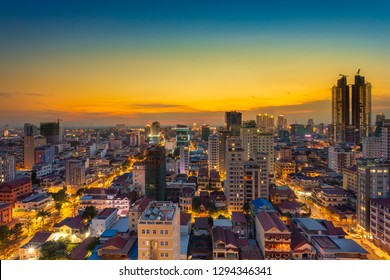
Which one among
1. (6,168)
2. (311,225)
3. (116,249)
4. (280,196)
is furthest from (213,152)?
(116,249)

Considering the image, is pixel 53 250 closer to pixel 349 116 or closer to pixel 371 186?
pixel 371 186

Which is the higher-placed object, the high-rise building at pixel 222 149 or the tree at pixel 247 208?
the high-rise building at pixel 222 149

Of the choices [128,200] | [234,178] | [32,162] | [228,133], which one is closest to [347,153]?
[228,133]

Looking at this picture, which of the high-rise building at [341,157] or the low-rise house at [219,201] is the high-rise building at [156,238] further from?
the high-rise building at [341,157]

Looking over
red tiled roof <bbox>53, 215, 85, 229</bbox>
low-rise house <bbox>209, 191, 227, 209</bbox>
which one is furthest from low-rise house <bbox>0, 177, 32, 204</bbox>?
low-rise house <bbox>209, 191, 227, 209</bbox>

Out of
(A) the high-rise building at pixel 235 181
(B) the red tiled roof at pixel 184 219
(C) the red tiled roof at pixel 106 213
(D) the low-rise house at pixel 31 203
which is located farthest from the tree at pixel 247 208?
(D) the low-rise house at pixel 31 203

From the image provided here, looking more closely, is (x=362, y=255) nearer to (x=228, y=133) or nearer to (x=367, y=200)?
(x=367, y=200)
